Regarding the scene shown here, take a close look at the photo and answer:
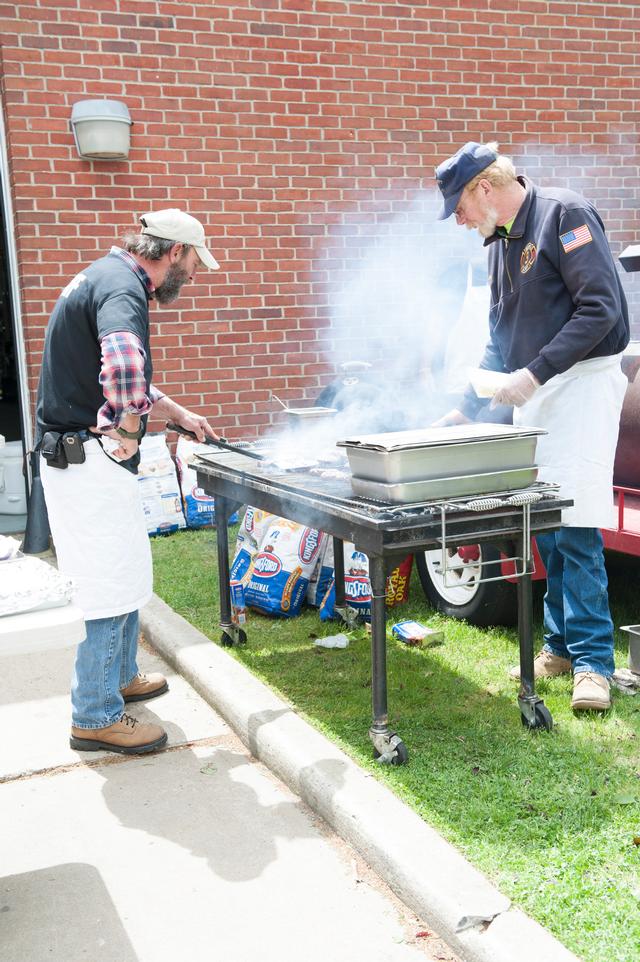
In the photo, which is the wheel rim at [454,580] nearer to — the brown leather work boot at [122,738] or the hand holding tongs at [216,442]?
the hand holding tongs at [216,442]

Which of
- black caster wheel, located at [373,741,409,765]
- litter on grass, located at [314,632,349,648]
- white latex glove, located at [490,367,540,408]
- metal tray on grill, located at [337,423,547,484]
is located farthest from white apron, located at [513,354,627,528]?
litter on grass, located at [314,632,349,648]

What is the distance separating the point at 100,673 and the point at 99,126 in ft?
14.8

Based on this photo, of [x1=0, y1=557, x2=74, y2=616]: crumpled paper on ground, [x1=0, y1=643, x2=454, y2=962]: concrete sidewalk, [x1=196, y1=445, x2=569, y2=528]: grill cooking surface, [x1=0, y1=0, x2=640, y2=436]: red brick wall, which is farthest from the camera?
[x1=0, y1=0, x2=640, y2=436]: red brick wall

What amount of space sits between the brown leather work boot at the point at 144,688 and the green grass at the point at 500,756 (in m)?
0.41

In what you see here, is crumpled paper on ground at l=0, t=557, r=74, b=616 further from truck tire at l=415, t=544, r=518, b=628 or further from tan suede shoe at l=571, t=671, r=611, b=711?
truck tire at l=415, t=544, r=518, b=628

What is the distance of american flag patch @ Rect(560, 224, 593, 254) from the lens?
3486mm

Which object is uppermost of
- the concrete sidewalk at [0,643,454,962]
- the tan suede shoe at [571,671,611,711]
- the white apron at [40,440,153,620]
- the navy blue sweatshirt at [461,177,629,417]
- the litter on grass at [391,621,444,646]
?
the navy blue sweatshirt at [461,177,629,417]

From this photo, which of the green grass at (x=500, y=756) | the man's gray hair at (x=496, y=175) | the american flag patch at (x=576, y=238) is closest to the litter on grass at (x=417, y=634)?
the green grass at (x=500, y=756)

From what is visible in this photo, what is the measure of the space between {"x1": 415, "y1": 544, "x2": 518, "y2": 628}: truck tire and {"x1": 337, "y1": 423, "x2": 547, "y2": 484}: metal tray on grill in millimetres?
1123

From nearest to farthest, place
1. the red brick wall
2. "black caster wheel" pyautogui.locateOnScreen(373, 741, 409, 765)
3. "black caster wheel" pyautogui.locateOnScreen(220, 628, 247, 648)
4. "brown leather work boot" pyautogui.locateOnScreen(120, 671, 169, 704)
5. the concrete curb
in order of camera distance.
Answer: the concrete curb, "black caster wheel" pyautogui.locateOnScreen(373, 741, 409, 765), "brown leather work boot" pyautogui.locateOnScreen(120, 671, 169, 704), "black caster wheel" pyautogui.locateOnScreen(220, 628, 247, 648), the red brick wall

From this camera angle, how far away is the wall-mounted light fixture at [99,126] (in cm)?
668

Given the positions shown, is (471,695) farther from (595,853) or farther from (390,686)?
(595,853)

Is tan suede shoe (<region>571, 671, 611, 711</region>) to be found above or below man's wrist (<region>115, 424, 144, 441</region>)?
below

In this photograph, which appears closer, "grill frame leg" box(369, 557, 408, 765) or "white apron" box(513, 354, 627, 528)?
"grill frame leg" box(369, 557, 408, 765)
